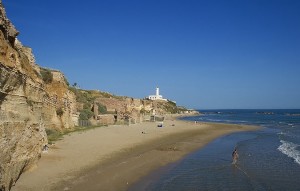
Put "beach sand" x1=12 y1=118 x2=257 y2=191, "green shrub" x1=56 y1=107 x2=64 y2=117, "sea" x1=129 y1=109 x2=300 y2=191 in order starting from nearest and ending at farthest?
"beach sand" x1=12 y1=118 x2=257 y2=191
"sea" x1=129 y1=109 x2=300 y2=191
"green shrub" x1=56 y1=107 x2=64 y2=117

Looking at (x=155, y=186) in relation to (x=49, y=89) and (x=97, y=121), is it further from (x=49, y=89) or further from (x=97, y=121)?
(x=97, y=121)

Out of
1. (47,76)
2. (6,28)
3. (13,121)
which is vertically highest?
(47,76)

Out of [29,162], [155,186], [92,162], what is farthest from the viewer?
[92,162]

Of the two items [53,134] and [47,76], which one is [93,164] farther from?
[47,76]

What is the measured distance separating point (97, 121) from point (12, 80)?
3538 centimetres

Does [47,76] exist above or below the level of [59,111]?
above

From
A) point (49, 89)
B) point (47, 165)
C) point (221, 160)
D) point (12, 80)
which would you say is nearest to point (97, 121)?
point (49, 89)

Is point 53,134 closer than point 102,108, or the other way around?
point 53,134

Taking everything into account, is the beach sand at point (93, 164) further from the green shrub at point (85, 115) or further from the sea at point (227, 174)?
the green shrub at point (85, 115)

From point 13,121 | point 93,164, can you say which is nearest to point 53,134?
point 93,164

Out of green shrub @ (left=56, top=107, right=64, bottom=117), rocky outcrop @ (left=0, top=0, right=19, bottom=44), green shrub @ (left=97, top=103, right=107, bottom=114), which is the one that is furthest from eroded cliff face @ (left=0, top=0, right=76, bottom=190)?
green shrub @ (left=97, top=103, right=107, bottom=114)

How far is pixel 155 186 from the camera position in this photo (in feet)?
53.7

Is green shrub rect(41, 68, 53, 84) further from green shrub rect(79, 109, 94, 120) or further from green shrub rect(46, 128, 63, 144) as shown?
green shrub rect(79, 109, 94, 120)

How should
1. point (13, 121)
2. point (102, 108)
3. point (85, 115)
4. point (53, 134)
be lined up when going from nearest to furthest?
point (13, 121), point (53, 134), point (85, 115), point (102, 108)
